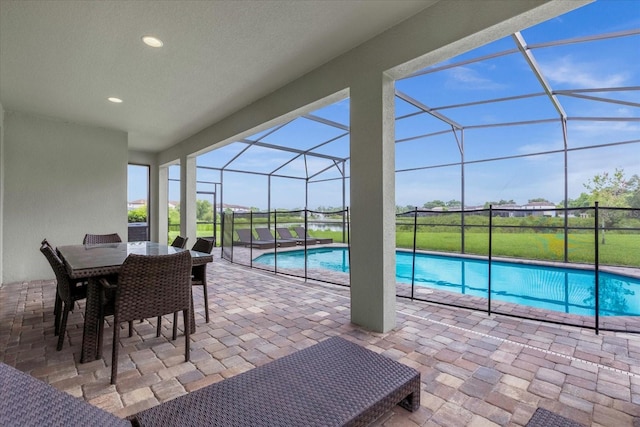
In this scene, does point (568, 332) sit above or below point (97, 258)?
below

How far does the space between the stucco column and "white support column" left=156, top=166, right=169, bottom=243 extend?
6803mm

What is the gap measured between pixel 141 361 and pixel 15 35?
3183 millimetres

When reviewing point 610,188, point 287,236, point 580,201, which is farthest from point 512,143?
point 287,236

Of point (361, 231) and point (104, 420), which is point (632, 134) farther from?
point (104, 420)

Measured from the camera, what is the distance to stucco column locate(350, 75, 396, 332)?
9.39 ft

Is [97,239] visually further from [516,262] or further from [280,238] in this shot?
[516,262]

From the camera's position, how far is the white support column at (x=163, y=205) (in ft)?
26.8

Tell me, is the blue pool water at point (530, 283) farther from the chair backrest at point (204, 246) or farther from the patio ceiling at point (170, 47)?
the patio ceiling at point (170, 47)

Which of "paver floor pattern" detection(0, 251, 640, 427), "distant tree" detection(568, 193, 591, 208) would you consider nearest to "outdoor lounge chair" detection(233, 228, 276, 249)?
"paver floor pattern" detection(0, 251, 640, 427)

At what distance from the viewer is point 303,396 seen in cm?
142

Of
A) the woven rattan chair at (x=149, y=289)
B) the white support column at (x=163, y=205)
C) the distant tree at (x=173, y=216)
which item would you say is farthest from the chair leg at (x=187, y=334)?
the distant tree at (x=173, y=216)

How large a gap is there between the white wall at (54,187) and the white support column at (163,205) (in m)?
2.13

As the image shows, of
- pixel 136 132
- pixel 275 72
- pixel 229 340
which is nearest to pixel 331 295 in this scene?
pixel 229 340

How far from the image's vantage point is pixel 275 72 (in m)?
3.62
